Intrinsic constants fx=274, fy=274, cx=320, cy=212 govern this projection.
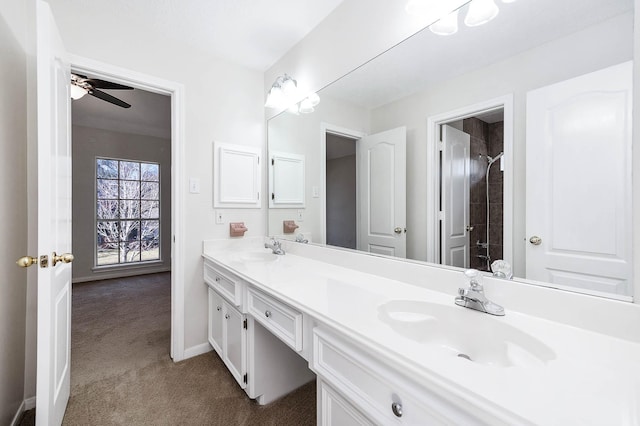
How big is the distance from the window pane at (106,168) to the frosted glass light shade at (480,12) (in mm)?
5272

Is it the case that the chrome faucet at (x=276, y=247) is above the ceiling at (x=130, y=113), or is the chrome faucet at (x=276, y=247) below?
below

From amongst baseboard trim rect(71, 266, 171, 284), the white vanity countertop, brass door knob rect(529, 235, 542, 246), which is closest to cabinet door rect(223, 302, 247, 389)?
the white vanity countertop

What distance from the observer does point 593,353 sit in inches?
25.0

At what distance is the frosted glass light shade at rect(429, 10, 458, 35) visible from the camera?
1118 millimetres

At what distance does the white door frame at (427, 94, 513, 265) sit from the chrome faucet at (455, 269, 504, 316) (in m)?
0.17

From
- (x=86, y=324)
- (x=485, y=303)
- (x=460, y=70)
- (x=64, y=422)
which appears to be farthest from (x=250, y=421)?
(x=86, y=324)

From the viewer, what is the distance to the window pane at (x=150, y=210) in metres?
4.87

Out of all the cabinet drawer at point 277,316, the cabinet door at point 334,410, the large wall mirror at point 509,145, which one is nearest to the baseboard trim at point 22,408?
the cabinet drawer at point 277,316

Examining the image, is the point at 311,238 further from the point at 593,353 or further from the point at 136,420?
the point at 593,353

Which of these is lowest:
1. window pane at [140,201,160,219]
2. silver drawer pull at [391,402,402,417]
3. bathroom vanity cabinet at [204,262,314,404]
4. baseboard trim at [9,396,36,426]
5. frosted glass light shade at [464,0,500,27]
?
baseboard trim at [9,396,36,426]

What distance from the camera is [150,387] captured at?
1701mm

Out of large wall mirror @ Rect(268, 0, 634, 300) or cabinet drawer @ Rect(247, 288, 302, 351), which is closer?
large wall mirror @ Rect(268, 0, 634, 300)

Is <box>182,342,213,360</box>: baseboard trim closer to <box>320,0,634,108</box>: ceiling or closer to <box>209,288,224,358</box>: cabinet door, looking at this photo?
<box>209,288,224,358</box>: cabinet door

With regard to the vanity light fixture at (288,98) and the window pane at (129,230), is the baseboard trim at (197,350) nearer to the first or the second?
the vanity light fixture at (288,98)
